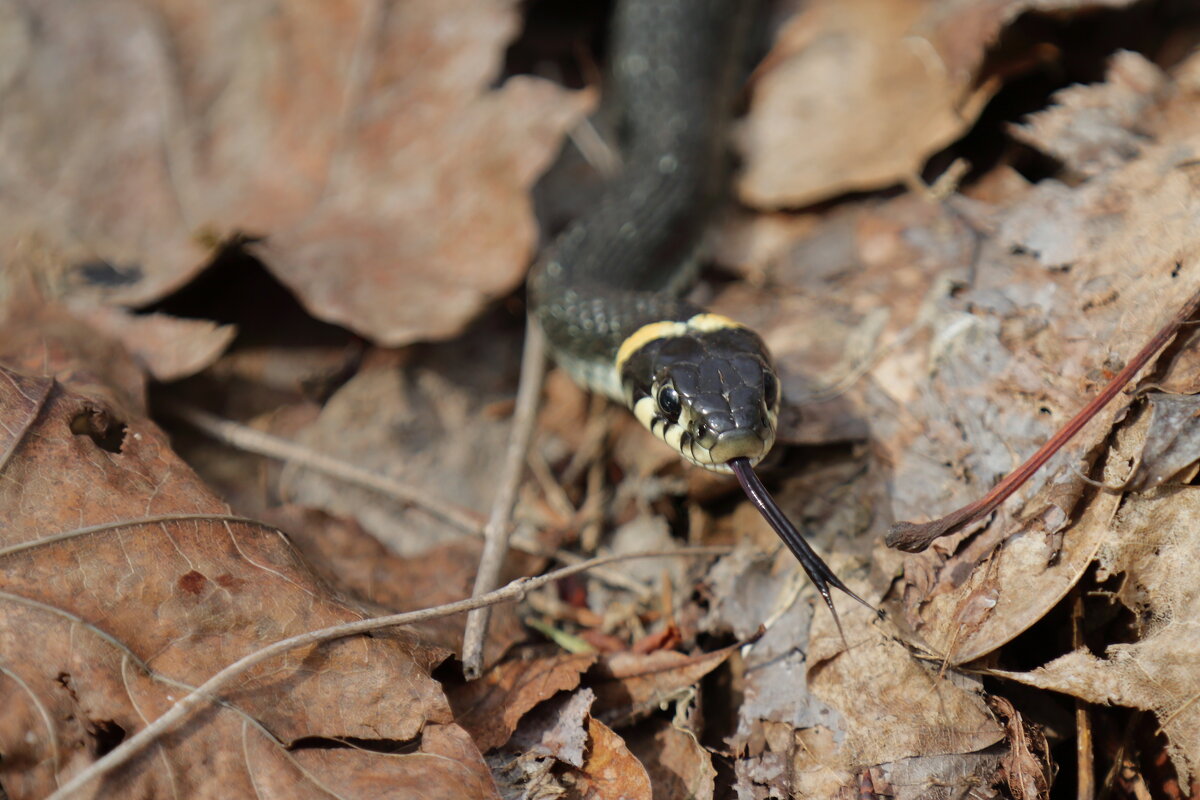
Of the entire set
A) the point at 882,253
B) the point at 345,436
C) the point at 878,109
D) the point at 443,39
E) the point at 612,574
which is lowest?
the point at 612,574

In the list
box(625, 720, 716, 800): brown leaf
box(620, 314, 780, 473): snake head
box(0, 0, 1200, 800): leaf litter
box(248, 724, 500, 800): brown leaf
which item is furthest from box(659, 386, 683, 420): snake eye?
box(248, 724, 500, 800): brown leaf

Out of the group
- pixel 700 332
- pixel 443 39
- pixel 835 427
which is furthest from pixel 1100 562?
pixel 443 39

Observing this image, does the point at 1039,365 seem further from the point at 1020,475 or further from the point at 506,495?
the point at 506,495

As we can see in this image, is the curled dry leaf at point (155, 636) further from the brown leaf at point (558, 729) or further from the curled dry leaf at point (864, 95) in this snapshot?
the curled dry leaf at point (864, 95)

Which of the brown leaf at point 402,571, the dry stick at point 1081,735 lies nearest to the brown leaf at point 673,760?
the brown leaf at point 402,571

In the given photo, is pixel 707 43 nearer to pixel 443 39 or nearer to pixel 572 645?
pixel 443 39

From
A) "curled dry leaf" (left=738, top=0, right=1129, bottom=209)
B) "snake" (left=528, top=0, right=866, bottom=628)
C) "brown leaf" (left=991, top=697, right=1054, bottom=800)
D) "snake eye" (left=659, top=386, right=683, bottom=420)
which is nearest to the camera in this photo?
"brown leaf" (left=991, top=697, right=1054, bottom=800)

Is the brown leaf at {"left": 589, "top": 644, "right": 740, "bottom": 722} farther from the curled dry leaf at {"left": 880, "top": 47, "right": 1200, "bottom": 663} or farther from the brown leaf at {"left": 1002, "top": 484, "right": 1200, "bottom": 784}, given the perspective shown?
the brown leaf at {"left": 1002, "top": 484, "right": 1200, "bottom": 784}
